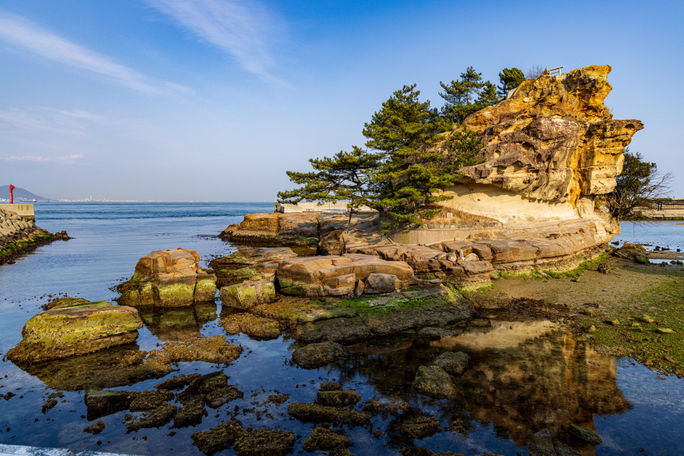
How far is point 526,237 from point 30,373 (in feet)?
88.7

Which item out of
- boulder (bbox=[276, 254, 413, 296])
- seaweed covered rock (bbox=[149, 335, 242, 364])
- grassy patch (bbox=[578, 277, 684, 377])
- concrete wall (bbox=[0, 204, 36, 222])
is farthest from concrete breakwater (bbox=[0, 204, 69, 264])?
grassy patch (bbox=[578, 277, 684, 377])

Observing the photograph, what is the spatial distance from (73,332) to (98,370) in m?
2.42

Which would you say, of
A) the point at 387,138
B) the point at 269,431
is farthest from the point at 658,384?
the point at 387,138

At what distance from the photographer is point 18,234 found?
1567 inches

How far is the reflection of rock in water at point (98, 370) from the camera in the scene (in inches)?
415

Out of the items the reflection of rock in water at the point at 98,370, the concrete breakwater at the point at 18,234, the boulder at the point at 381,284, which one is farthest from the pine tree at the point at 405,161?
the concrete breakwater at the point at 18,234

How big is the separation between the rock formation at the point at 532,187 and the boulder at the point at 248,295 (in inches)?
297

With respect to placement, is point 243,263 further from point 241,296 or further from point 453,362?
point 453,362

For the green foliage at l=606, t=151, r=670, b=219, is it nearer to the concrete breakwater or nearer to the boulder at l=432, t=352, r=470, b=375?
the boulder at l=432, t=352, r=470, b=375

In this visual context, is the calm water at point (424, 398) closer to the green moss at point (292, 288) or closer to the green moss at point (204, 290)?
the green moss at point (204, 290)

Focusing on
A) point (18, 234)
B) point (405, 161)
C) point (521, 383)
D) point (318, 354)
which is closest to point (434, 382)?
point (521, 383)

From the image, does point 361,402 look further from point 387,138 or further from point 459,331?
point 387,138

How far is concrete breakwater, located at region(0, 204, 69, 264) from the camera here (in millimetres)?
34369

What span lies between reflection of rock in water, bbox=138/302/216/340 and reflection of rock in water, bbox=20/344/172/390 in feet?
7.15
